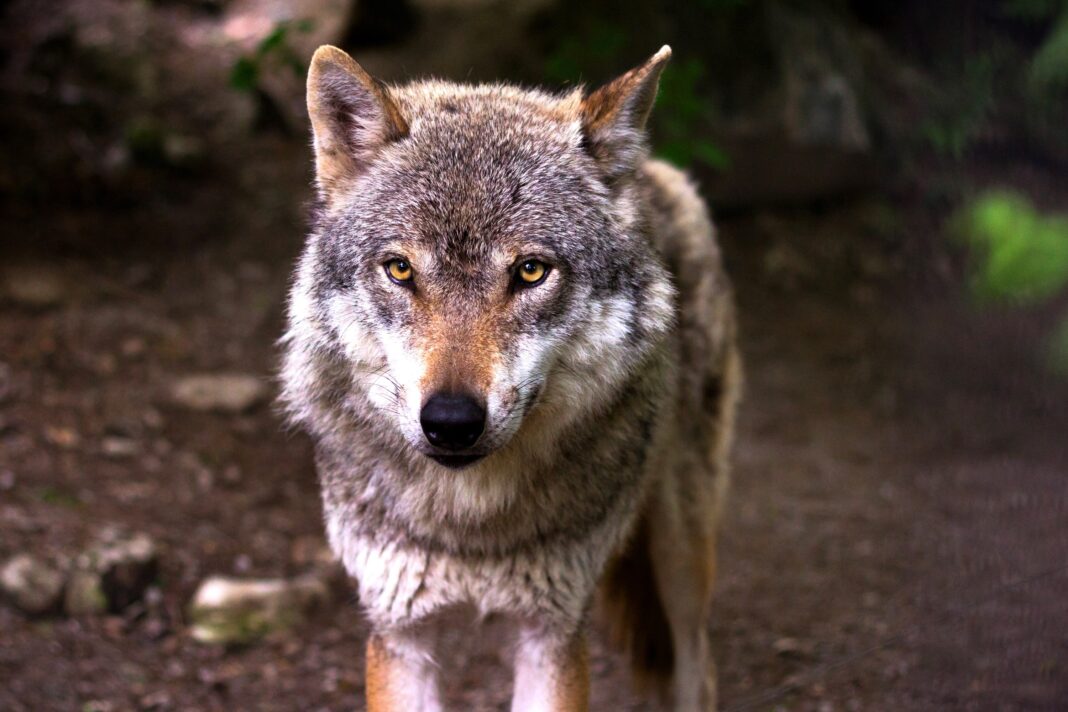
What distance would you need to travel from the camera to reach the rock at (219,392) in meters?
6.21

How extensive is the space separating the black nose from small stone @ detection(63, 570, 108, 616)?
2.80 meters

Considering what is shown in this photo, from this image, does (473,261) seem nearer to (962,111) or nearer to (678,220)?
(678,220)

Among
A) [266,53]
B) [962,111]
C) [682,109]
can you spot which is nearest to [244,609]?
[266,53]

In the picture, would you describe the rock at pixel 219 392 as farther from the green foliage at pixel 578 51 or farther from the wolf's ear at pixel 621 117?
the wolf's ear at pixel 621 117

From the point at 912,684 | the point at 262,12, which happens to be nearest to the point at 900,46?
the point at 262,12

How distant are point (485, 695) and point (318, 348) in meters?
2.22

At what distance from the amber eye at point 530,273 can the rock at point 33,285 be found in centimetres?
457

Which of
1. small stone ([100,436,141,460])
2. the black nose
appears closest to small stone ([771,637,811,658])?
the black nose

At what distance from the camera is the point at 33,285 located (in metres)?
6.52

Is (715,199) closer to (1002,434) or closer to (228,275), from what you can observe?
(1002,434)

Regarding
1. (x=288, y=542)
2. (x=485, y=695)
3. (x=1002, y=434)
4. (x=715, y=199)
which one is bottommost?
(x=485, y=695)

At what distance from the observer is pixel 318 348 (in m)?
3.17

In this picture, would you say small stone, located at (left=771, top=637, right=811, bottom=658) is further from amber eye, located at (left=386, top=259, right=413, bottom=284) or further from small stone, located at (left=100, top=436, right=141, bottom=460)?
small stone, located at (left=100, top=436, right=141, bottom=460)

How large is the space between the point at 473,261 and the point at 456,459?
0.54m
